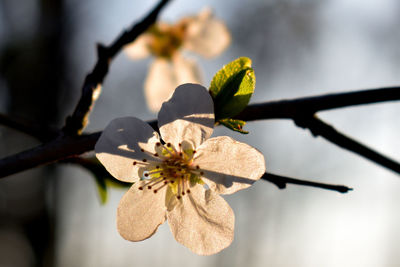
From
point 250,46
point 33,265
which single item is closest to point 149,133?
point 33,265

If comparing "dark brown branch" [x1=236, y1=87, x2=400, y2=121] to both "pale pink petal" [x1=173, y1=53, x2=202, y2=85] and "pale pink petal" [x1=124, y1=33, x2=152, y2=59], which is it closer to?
"pale pink petal" [x1=173, y1=53, x2=202, y2=85]

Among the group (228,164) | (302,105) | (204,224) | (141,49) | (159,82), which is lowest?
(204,224)

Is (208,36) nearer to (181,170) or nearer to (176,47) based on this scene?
(176,47)

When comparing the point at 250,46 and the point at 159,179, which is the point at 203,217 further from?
the point at 250,46

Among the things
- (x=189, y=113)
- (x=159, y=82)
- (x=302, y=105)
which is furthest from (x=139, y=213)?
(x=159, y=82)

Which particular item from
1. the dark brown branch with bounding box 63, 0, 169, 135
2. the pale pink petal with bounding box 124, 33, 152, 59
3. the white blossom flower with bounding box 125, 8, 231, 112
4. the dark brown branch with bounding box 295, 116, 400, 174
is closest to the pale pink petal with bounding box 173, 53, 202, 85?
the white blossom flower with bounding box 125, 8, 231, 112
